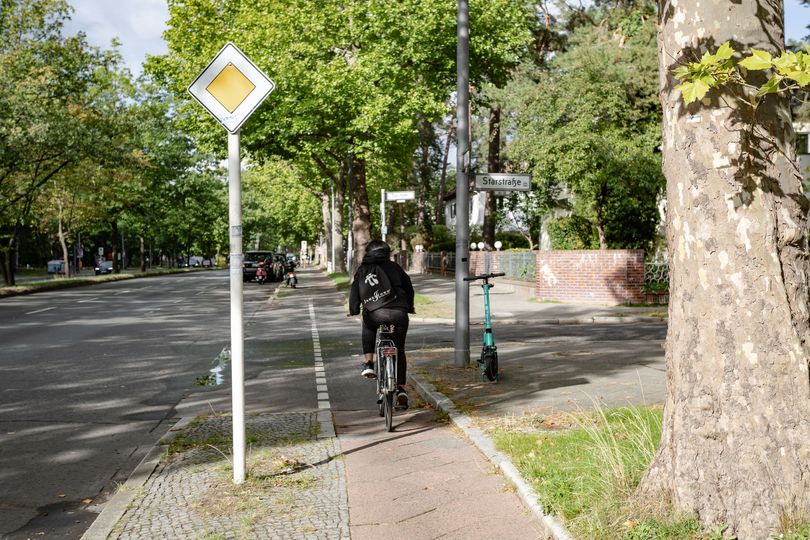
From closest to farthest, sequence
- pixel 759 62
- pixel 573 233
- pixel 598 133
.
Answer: pixel 759 62, pixel 598 133, pixel 573 233

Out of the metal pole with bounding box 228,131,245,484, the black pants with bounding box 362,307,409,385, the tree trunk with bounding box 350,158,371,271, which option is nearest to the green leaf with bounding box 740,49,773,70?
the metal pole with bounding box 228,131,245,484

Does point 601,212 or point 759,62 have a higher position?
point 601,212

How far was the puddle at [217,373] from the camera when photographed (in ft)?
34.1

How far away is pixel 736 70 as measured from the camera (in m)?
3.73

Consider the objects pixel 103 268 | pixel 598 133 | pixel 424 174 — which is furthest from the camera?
pixel 103 268

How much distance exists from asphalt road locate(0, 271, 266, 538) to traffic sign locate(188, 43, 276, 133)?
8.89ft

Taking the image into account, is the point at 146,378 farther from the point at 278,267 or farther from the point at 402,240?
the point at 402,240

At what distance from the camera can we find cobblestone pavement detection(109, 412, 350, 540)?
4438 millimetres

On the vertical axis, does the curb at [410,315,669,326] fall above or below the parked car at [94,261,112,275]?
below

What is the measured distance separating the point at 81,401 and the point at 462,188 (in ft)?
18.1

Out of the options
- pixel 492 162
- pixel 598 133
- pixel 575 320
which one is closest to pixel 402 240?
pixel 492 162

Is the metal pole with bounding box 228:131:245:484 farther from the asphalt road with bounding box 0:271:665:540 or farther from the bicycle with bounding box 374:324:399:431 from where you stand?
the bicycle with bounding box 374:324:399:431

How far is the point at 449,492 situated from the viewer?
5199mm

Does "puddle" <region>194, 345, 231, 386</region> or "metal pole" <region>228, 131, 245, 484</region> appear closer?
"metal pole" <region>228, 131, 245, 484</region>
